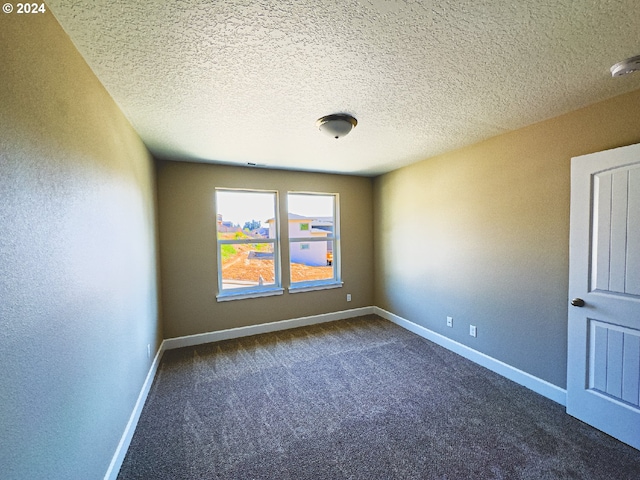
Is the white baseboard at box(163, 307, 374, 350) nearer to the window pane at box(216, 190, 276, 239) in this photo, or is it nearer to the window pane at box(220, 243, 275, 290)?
the window pane at box(220, 243, 275, 290)

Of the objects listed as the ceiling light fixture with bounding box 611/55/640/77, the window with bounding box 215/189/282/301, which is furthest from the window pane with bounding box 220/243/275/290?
the ceiling light fixture with bounding box 611/55/640/77

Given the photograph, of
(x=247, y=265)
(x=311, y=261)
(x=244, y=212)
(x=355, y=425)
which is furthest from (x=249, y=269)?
Answer: (x=355, y=425)

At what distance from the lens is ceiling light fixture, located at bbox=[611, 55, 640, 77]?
4.85 feet

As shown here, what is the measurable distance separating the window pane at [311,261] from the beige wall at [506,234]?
4.24 feet

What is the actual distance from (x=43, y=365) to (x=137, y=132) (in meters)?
2.14

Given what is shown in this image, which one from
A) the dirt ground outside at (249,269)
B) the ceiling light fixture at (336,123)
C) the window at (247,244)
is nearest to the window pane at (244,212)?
the window at (247,244)

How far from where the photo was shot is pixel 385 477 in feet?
5.33

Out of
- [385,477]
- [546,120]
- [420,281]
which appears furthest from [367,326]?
[546,120]

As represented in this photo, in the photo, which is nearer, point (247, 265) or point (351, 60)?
point (351, 60)

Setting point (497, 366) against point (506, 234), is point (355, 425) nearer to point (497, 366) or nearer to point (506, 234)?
point (497, 366)

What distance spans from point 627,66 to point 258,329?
4223mm

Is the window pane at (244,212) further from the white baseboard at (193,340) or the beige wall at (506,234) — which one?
the beige wall at (506,234)

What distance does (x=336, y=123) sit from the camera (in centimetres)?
216

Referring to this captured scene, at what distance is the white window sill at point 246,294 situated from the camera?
3703 millimetres
